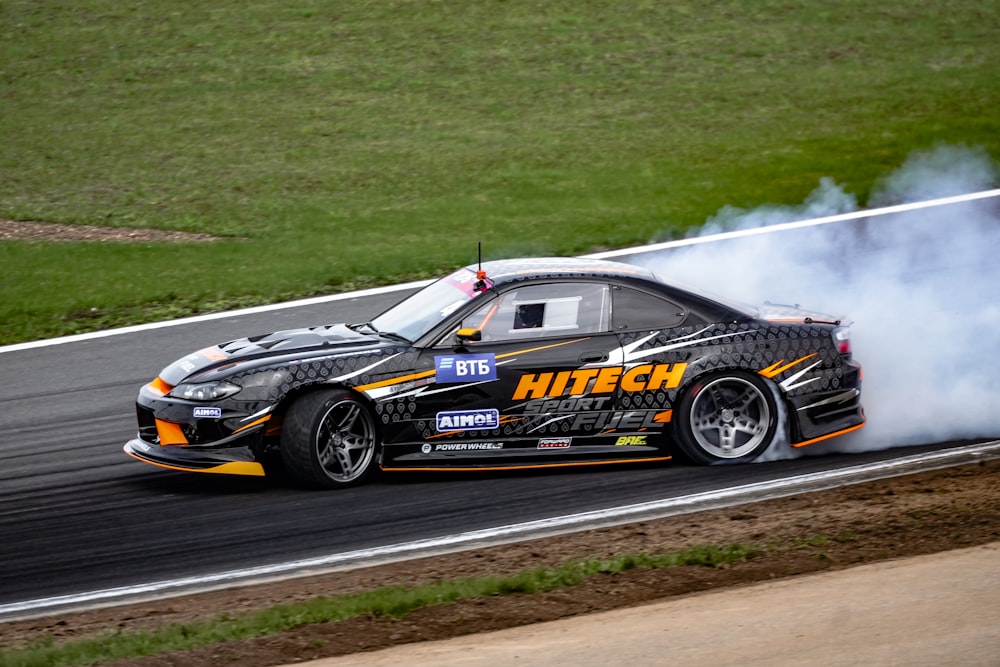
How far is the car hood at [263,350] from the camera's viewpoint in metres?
8.33

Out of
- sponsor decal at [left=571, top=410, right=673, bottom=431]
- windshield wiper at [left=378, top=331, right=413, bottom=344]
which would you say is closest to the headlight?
windshield wiper at [left=378, top=331, right=413, bottom=344]

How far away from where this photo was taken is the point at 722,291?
11.9 m

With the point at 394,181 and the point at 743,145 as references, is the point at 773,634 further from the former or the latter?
the point at 743,145

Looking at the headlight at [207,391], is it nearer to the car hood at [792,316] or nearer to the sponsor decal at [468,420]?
the sponsor decal at [468,420]

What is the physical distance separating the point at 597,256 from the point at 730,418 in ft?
19.2

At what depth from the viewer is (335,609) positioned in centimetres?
632

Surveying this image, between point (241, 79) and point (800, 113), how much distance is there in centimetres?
959

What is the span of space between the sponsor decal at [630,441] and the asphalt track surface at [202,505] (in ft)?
0.69

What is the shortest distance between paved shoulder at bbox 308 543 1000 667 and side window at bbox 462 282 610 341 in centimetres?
256

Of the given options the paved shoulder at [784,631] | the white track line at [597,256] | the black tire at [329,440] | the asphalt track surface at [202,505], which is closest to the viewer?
the paved shoulder at [784,631]

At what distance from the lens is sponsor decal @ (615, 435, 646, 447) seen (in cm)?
846

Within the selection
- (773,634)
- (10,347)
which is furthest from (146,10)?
(773,634)

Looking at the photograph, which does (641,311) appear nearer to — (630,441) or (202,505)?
(630,441)

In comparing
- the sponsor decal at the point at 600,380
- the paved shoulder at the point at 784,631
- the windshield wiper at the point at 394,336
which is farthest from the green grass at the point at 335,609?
the windshield wiper at the point at 394,336
